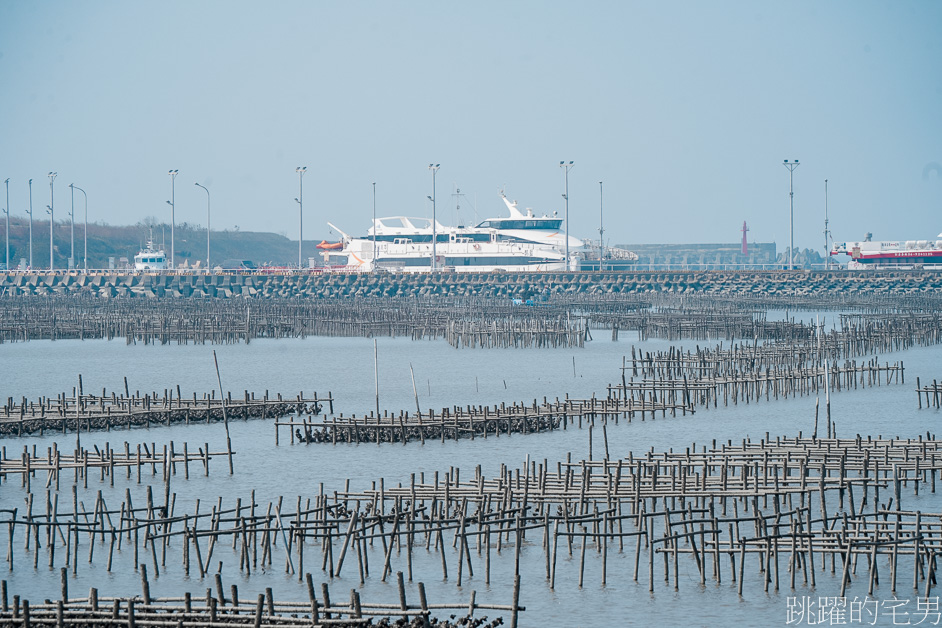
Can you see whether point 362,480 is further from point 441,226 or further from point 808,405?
point 441,226

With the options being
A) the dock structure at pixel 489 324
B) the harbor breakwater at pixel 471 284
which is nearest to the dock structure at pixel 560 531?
the dock structure at pixel 489 324

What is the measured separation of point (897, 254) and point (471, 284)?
45.4m

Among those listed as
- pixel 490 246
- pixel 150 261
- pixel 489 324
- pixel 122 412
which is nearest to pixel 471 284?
pixel 490 246

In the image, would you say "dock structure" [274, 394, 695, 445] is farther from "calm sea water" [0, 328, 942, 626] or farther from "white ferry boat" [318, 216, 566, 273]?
"white ferry boat" [318, 216, 566, 273]

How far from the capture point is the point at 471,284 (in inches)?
4286

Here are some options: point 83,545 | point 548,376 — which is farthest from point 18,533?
point 548,376

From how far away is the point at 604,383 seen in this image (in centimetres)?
4525

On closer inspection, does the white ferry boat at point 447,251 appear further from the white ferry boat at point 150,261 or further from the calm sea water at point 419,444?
the calm sea water at point 419,444

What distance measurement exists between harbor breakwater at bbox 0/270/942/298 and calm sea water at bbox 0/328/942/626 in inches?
1555

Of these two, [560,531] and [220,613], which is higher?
[220,613]

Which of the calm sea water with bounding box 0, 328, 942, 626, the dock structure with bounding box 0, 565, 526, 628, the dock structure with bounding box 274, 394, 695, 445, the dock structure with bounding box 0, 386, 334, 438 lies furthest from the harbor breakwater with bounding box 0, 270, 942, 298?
the dock structure with bounding box 0, 565, 526, 628

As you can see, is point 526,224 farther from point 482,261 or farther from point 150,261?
point 150,261

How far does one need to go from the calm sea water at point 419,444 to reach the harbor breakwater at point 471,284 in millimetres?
39500

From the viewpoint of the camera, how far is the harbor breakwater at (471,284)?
108 m
